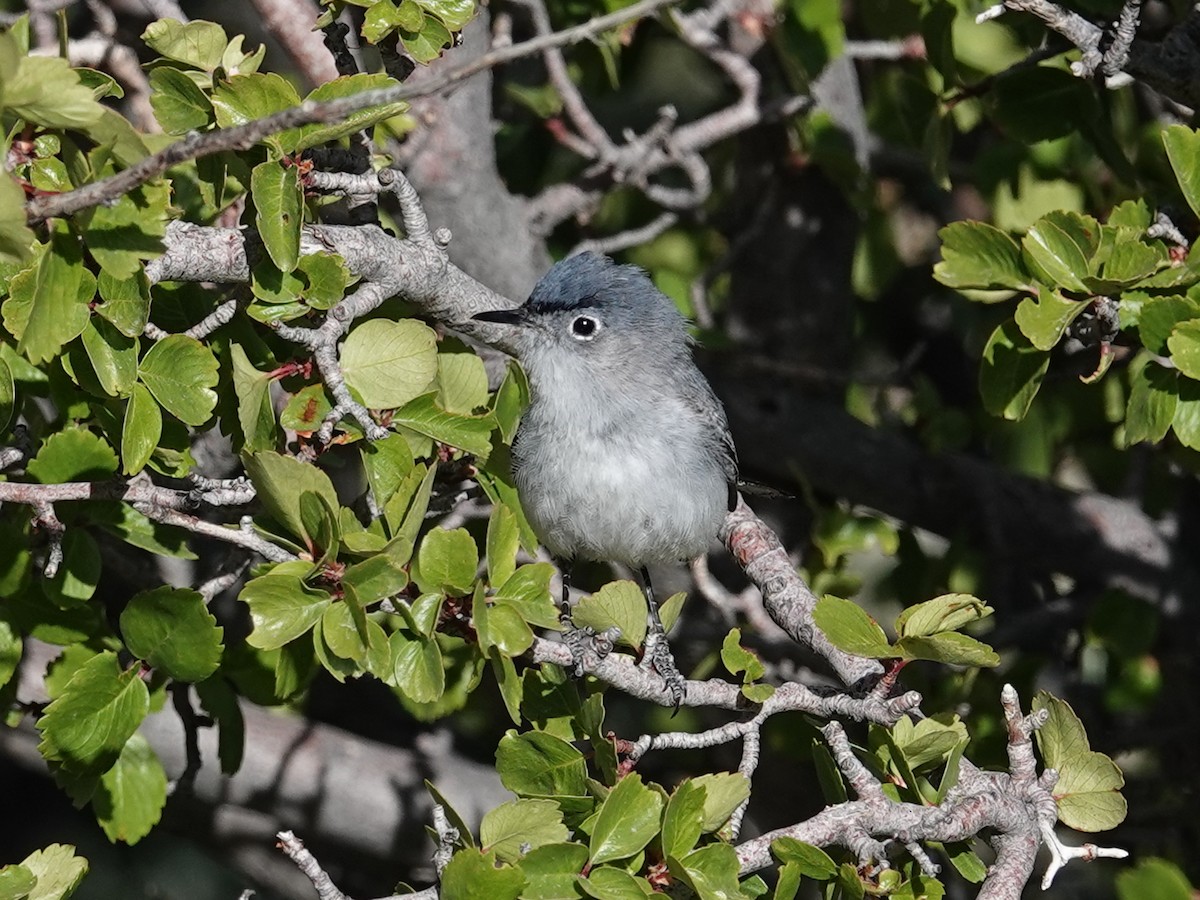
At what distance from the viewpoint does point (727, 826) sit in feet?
6.74

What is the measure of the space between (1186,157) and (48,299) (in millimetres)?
1826

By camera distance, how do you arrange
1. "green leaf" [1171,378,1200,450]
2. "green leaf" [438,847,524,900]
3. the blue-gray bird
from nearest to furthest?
"green leaf" [438,847,524,900], "green leaf" [1171,378,1200,450], the blue-gray bird

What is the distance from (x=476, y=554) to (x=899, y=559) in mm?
1791

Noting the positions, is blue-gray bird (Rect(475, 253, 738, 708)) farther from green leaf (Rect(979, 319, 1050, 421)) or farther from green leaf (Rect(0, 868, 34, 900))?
green leaf (Rect(0, 868, 34, 900))

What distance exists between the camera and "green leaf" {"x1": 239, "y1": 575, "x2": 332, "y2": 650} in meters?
1.90

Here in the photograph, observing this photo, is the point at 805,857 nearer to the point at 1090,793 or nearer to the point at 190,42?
the point at 1090,793

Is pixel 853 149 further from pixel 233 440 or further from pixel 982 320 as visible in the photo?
pixel 233 440

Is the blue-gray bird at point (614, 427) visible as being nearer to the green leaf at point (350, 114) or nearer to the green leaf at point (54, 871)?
the green leaf at point (350, 114)

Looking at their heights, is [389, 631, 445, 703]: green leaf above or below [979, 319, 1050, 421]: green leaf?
below

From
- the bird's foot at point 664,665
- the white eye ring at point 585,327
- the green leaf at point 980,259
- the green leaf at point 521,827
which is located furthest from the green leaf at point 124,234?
the white eye ring at point 585,327

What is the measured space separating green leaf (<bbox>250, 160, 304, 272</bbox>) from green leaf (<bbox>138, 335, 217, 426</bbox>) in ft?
0.64

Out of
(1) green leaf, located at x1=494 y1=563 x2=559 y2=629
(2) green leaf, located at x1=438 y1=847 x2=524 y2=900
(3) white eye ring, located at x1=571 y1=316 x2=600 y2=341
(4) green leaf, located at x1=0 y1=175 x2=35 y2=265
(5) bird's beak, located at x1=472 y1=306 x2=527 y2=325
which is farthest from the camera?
(3) white eye ring, located at x1=571 y1=316 x2=600 y2=341

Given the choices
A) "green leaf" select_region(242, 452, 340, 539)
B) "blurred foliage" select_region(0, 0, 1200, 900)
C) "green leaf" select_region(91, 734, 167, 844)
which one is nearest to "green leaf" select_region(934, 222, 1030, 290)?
"blurred foliage" select_region(0, 0, 1200, 900)

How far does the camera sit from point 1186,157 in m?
2.32
